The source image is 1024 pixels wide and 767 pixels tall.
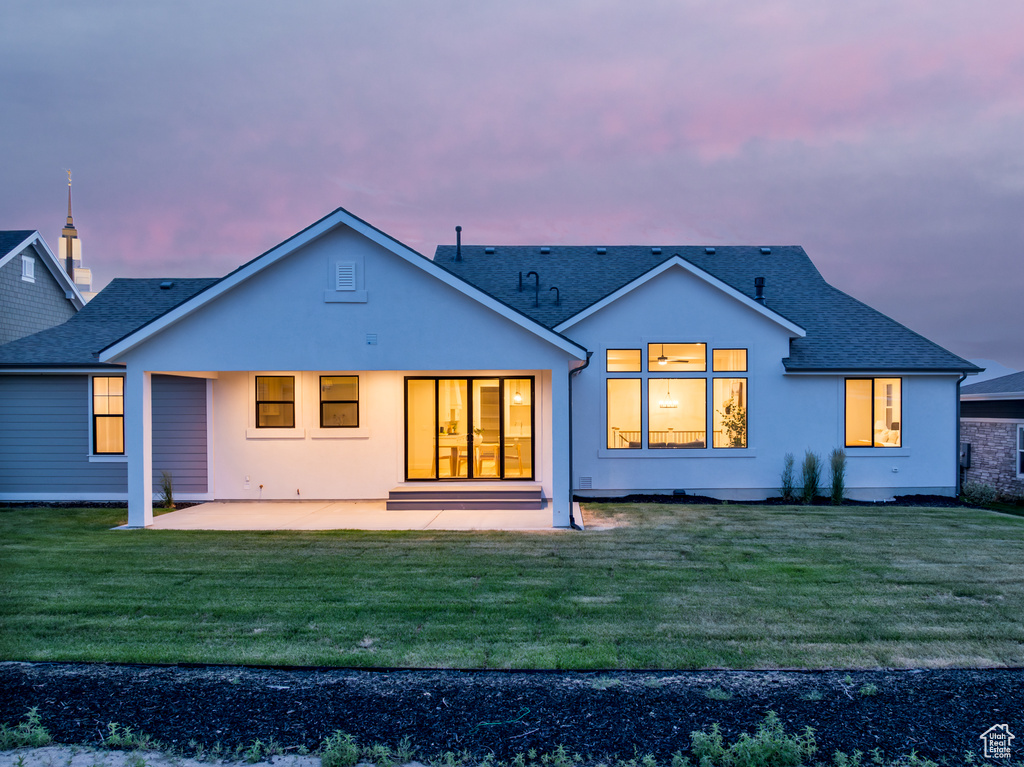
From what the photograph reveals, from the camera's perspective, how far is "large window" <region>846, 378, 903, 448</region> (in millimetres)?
13555

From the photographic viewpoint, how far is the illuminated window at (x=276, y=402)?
42.0 feet

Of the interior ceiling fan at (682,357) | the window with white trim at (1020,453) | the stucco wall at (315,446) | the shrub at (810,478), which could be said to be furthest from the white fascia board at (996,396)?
the stucco wall at (315,446)

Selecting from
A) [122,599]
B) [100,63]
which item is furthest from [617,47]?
[122,599]

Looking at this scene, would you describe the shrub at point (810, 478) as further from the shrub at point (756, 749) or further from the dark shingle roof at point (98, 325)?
the dark shingle roof at point (98, 325)

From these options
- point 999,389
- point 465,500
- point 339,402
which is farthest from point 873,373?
point 339,402

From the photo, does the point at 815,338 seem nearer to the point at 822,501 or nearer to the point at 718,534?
the point at 822,501

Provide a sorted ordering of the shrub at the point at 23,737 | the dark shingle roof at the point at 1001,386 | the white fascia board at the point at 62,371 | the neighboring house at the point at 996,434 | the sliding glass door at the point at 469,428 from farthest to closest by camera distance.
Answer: the dark shingle roof at the point at 1001,386, the neighboring house at the point at 996,434, the sliding glass door at the point at 469,428, the white fascia board at the point at 62,371, the shrub at the point at 23,737

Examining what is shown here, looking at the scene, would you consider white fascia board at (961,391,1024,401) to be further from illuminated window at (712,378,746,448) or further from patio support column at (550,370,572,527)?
patio support column at (550,370,572,527)

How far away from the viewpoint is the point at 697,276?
13148 mm

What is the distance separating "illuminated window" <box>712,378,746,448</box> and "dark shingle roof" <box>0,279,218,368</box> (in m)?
11.0

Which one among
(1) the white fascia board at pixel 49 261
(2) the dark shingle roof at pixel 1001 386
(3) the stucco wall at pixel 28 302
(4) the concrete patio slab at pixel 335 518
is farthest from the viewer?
(2) the dark shingle roof at pixel 1001 386

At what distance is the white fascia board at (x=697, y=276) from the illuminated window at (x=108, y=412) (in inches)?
374

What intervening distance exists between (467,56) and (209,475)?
1261 cm

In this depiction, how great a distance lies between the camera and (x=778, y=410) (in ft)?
43.7
